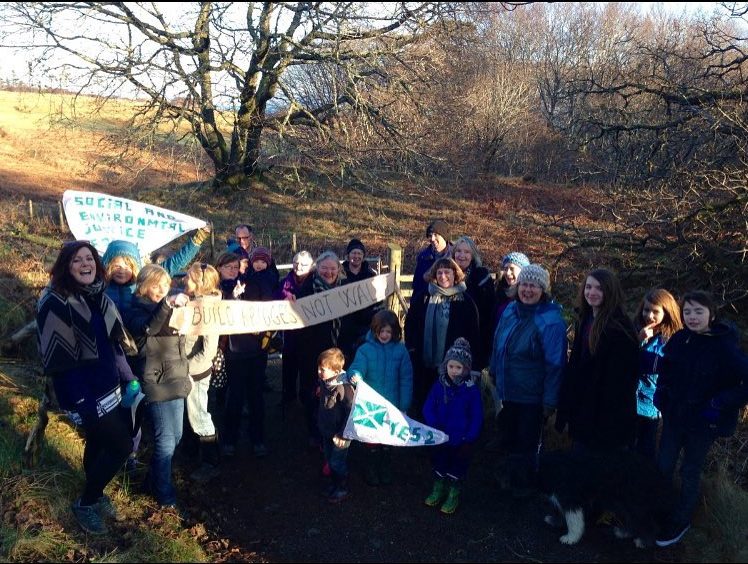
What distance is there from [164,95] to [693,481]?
13770mm

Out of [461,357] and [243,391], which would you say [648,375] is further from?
[243,391]

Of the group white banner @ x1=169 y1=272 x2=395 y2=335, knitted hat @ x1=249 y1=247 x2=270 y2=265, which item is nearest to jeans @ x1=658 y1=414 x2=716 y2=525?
white banner @ x1=169 y1=272 x2=395 y2=335

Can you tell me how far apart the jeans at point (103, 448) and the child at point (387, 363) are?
1623 mm

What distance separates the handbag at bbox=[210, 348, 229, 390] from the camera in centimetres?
484

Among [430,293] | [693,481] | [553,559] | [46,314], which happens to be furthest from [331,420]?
[693,481]

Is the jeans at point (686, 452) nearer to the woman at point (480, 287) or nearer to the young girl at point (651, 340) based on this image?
the young girl at point (651, 340)

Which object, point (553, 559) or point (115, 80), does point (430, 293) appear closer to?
point (553, 559)

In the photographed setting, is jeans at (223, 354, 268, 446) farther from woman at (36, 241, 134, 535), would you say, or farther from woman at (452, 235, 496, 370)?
woman at (452, 235, 496, 370)

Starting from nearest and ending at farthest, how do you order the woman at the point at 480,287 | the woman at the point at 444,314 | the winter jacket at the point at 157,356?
1. the winter jacket at the point at 157,356
2. the woman at the point at 444,314
3. the woman at the point at 480,287

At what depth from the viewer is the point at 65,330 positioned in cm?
345

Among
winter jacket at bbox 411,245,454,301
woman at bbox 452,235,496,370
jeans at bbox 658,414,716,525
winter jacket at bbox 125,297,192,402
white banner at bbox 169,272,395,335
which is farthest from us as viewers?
winter jacket at bbox 411,245,454,301

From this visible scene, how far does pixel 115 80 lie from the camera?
526 inches

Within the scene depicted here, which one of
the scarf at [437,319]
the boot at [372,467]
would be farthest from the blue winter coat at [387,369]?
the boot at [372,467]

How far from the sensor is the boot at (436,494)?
14.4ft
